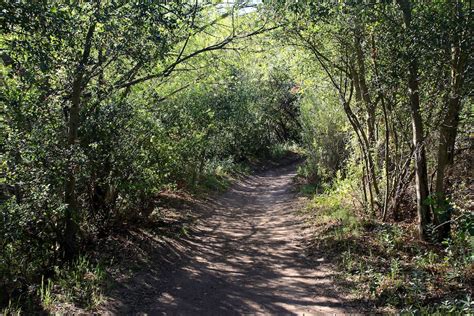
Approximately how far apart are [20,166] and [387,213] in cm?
714

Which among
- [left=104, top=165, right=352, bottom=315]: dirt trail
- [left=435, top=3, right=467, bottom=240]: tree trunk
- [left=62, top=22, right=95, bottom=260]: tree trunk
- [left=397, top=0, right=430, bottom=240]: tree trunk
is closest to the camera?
[left=104, top=165, right=352, bottom=315]: dirt trail

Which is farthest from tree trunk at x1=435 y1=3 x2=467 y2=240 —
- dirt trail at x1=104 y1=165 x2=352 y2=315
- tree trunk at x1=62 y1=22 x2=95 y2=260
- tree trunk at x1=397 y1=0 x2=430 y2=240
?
tree trunk at x1=62 y1=22 x2=95 y2=260

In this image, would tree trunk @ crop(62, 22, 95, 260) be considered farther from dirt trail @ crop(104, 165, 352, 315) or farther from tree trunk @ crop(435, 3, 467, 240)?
tree trunk @ crop(435, 3, 467, 240)

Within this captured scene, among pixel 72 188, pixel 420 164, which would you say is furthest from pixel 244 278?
pixel 420 164

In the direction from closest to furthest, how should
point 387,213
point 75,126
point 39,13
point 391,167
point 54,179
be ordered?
point 39,13 < point 54,179 < point 75,126 < point 387,213 < point 391,167

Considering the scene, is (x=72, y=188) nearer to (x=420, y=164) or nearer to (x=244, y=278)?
(x=244, y=278)

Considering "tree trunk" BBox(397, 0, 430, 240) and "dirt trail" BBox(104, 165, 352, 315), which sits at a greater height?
"tree trunk" BBox(397, 0, 430, 240)

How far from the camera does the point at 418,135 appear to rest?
6703mm

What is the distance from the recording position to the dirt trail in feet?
17.4

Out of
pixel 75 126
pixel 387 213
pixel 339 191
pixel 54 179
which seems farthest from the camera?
pixel 339 191

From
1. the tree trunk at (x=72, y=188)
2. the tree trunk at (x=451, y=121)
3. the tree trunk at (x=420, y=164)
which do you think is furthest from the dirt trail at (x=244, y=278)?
the tree trunk at (x=451, y=121)

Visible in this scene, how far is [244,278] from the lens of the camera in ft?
21.2

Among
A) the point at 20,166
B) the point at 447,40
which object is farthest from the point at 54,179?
the point at 447,40

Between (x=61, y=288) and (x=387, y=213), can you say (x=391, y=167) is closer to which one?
(x=387, y=213)
